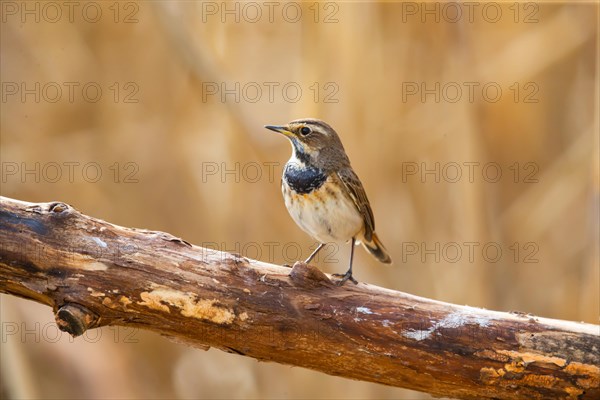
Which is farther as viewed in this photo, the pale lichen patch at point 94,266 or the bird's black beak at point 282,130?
the bird's black beak at point 282,130

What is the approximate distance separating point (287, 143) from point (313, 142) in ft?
3.84

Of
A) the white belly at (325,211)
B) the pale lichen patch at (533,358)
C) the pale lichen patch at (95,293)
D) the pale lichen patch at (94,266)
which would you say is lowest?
the pale lichen patch at (533,358)

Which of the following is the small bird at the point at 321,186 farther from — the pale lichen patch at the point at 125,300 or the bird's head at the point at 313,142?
the pale lichen patch at the point at 125,300

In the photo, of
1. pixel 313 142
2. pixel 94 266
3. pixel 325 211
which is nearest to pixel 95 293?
pixel 94 266

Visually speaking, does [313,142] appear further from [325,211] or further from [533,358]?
[533,358]

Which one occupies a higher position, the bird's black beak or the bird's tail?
the bird's black beak

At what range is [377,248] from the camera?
13.9 feet

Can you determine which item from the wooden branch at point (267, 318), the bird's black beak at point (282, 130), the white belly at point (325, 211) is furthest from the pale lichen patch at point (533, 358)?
the bird's black beak at point (282, 130)

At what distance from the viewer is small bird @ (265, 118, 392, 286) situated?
12.4ft

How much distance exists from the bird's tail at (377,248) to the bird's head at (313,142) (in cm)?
54

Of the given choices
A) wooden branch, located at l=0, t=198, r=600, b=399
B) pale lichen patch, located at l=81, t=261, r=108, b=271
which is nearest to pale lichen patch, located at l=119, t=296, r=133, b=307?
wooden branch, located at l=0, t=198, r=600, b=399

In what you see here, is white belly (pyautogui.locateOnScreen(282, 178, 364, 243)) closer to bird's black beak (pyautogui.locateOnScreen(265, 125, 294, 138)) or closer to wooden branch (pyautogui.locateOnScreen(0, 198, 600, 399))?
bird's black beak (pyautogui.locateOnScreen(265, 125, 294, 138))

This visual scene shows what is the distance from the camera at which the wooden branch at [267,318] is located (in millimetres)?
2742

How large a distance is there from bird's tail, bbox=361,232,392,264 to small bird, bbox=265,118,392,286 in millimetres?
253
